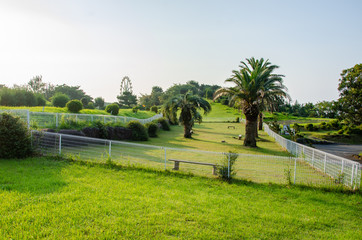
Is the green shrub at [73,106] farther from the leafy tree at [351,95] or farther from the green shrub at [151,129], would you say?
the leafy tree at [351,95]

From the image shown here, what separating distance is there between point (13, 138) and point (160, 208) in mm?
8354

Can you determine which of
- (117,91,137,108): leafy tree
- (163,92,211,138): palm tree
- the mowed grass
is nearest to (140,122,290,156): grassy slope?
(163,92,211,138): palm tree

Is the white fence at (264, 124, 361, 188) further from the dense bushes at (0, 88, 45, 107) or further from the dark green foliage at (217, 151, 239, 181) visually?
the dense bushes at (0, 88, 45, 107)

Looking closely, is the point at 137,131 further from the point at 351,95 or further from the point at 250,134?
the point at 351,95

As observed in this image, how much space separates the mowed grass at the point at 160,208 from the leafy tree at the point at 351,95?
2722 centimetres

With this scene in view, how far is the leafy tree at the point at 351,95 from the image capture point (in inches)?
1112

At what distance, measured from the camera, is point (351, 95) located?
1138 inches

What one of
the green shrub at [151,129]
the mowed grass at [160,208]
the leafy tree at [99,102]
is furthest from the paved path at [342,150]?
the leafy tree at [99,102]

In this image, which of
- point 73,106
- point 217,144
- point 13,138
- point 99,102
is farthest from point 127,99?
point 13,138

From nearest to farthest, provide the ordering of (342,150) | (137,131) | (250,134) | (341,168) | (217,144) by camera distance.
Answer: (341,168)
(250,134)
(137,131)
(217,144)
(342,150)

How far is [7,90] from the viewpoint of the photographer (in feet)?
95.9

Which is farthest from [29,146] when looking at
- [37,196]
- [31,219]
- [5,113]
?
[31,219]

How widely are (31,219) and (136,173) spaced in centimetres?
425

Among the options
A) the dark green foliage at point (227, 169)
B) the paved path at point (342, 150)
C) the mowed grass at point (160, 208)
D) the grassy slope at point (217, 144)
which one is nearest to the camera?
the mowed grass at point (160, 208)
